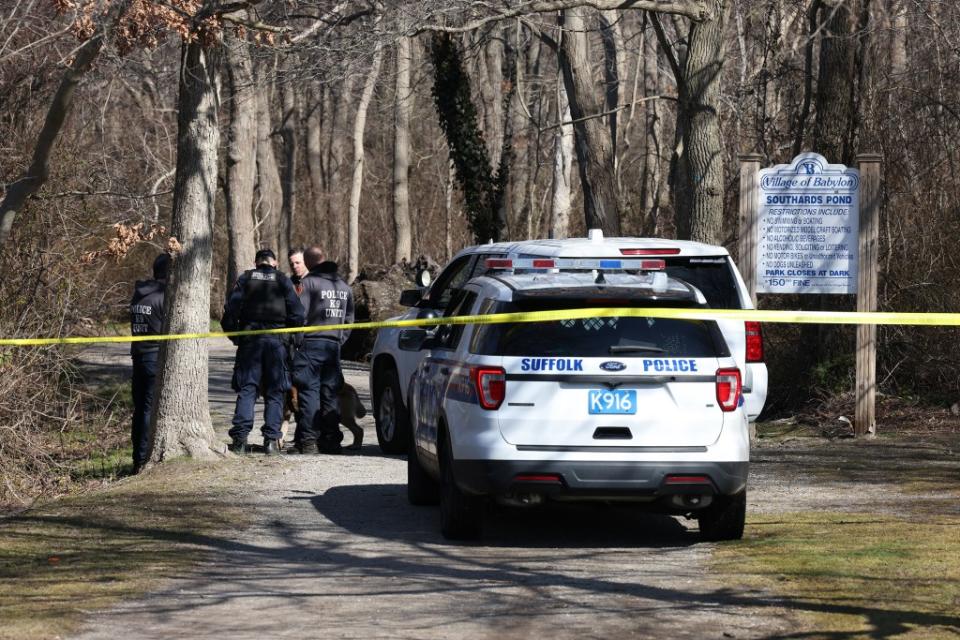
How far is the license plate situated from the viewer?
856 centimetres

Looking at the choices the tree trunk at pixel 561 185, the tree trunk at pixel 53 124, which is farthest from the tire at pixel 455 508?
the tree trunk at pixel 561 185

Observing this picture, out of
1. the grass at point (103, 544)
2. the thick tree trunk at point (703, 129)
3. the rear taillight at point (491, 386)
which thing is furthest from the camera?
the thick tree trunk at point (703, 129)

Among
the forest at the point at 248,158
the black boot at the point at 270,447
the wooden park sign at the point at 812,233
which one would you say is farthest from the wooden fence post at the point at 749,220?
the black boot at the point at 270,447

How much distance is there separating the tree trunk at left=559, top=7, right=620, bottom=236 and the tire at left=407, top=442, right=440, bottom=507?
1225cm

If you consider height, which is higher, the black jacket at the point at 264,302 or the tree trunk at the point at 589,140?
the tree trunk at the point at 589,140

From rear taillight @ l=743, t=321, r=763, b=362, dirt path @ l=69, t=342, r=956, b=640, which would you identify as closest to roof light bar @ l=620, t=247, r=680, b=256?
rear taillight @ l=743, t=321, r=763, b=362

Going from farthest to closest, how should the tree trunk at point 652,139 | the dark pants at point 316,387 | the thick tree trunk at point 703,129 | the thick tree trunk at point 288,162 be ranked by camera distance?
the thick tree trunk at point 288,162 → the tree trunk at point 652,139 → the thick tree trunk at point 703,129 → the dark pants at point 316,387

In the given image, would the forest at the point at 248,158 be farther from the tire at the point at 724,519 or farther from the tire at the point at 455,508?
the tire at the point at 724,519

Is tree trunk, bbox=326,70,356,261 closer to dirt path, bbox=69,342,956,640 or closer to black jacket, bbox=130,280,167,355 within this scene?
black jacket, bbox=130,280,167,355

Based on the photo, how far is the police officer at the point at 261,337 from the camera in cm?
1340

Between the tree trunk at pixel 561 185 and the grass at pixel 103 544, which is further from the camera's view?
the tree trunk at pixel 561 185

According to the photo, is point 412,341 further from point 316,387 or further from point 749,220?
point 749,220

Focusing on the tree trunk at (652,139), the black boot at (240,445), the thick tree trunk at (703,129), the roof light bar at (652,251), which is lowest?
the black boot at (240,445)

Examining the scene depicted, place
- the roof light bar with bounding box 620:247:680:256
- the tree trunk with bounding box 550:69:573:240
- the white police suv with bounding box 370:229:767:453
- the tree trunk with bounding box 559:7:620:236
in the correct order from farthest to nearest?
1. the tree trunk with bounding box 550:69:573:240
2. the tree trunk with bounding box 559:7:620:236
3. the white police suv with bounding box 370:229:767:453
4. the roof light bar with bounding box 620:247:680:256
